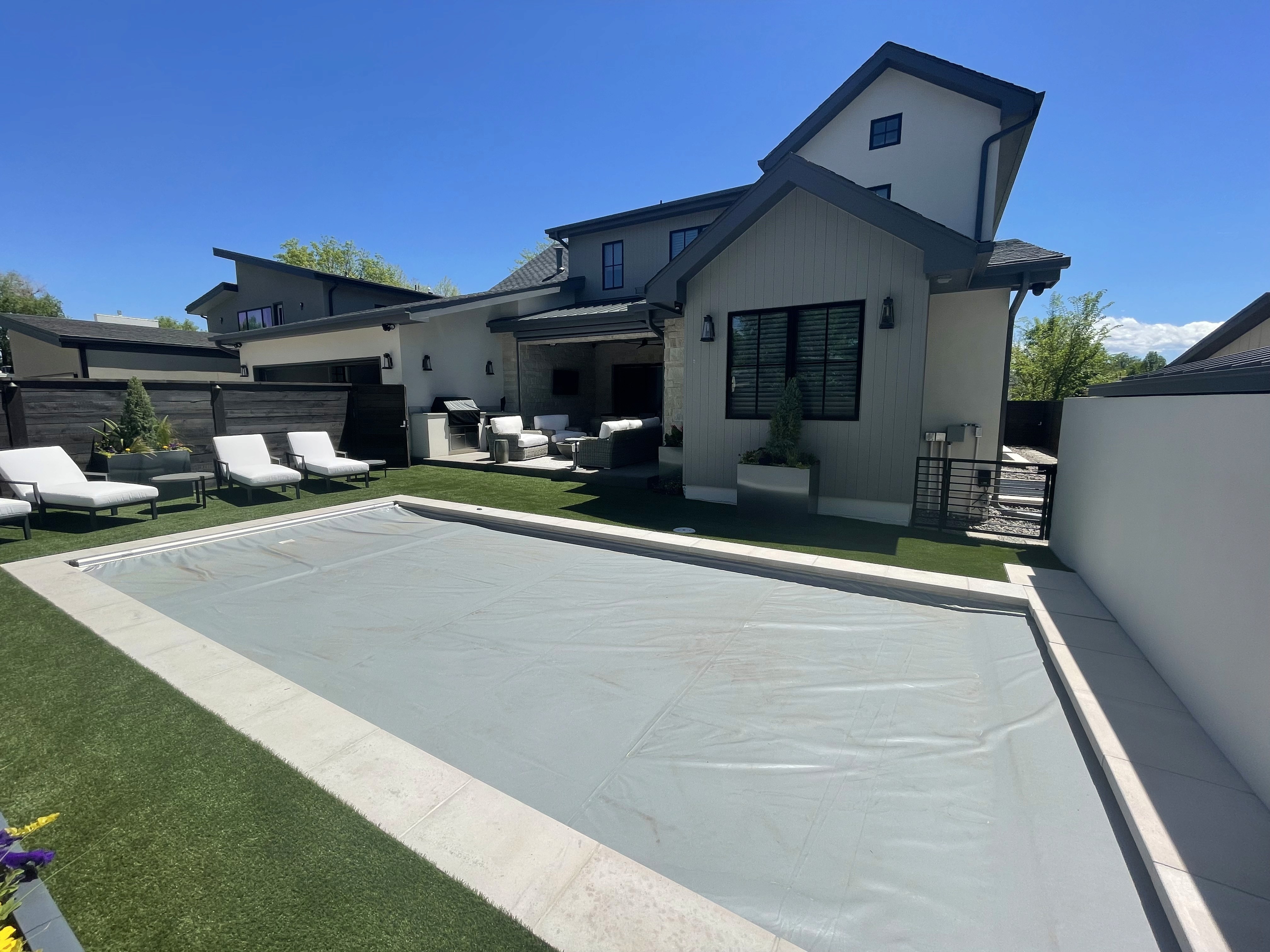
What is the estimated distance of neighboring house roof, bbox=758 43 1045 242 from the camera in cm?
903

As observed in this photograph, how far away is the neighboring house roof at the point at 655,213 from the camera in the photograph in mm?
12656

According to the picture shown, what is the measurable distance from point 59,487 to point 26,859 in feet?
25.6

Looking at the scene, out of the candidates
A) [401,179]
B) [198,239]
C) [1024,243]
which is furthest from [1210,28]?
[198,239]

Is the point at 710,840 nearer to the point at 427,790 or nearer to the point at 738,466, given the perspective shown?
the point at 427,790

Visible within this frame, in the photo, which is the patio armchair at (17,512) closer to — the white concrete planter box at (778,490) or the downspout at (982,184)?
the white concrete planter box at (778,490)

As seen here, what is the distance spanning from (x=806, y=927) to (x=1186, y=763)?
1974mm

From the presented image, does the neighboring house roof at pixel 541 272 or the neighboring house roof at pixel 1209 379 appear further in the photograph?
the neighboring house roof at pixel 541 272

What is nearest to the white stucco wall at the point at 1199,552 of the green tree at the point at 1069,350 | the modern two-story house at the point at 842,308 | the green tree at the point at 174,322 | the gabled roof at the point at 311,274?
the modern two-story house at the point at 842,308

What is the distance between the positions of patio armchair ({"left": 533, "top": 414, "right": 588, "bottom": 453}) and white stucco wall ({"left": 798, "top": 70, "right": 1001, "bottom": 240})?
26.2ft

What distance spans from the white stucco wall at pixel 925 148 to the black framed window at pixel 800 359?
4109 millimetres

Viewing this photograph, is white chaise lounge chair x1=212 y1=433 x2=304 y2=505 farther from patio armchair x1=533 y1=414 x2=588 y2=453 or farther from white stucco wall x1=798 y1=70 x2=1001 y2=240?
white stucco wall x1=798 y1=70 x2=1001 y2=240

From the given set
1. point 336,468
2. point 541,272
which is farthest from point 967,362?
point 541,272

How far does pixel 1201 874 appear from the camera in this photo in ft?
5.68

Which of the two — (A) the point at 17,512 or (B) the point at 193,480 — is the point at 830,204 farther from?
(A) the point at 17,512
